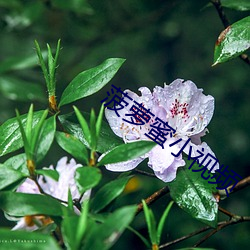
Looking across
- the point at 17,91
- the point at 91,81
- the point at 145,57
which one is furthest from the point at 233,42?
the point at 145,57

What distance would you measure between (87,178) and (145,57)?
2.35 metres

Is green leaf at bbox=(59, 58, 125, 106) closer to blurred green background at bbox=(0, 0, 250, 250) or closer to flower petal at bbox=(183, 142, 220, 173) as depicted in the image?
flower petal at bbox=(183, 142, 220, 173)

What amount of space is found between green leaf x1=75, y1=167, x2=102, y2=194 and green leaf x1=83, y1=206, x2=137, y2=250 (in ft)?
0.31

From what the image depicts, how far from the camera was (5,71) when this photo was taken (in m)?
1.97

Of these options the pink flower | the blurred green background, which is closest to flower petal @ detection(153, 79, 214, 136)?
the pink flower

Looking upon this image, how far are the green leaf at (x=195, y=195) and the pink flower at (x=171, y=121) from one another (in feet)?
0.07

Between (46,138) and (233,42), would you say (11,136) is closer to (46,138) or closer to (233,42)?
(46,138)

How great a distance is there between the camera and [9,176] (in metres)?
0.94

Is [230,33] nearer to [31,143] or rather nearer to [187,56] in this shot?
[31,143]

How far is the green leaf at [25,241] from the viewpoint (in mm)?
708

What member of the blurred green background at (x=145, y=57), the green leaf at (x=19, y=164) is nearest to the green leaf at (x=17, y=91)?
the blurred green background at (x=145, y=57)

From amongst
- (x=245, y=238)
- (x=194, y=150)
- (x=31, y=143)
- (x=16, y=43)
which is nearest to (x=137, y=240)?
(x=245, y=238)

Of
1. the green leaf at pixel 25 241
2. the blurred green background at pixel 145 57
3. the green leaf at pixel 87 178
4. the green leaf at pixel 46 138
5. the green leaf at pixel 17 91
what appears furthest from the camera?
the blurred green background at pixel 145 57

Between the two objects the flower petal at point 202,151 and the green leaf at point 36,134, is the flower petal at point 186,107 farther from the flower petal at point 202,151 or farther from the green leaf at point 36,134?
the green leaf at point 36,134
